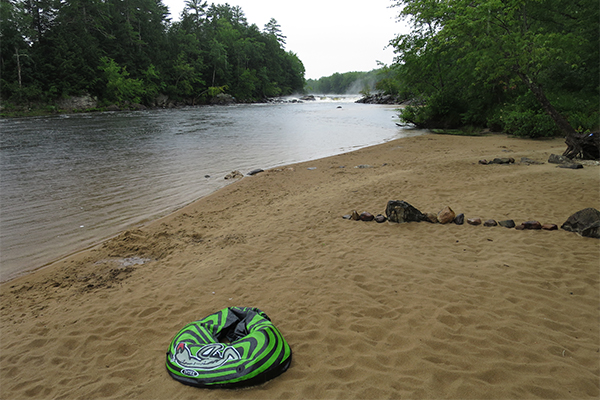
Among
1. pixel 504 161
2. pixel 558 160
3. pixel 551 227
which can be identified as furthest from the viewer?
pixel 504 161

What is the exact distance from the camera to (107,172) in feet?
36.9

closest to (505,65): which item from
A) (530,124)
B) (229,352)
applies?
(530,124)

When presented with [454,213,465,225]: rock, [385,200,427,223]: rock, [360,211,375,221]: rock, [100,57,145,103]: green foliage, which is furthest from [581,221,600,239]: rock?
[100,57,145,103]: green foliage

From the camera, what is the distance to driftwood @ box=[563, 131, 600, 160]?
9.14 m

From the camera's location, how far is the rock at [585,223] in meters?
4.71

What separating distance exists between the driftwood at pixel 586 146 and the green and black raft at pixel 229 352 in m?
10.4

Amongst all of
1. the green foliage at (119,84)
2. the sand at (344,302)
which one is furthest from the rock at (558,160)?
the green foliage at (119,84)

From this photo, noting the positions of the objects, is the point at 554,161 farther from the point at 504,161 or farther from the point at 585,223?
the point at 585,223

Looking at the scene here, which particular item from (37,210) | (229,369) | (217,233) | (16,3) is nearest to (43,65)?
(16,3)

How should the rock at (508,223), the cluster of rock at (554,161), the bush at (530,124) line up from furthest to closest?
the bush at (530,124) < the cluster of rock at (554,161) < the rock at (508,223)

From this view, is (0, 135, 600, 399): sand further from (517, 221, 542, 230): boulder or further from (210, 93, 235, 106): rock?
(210, 93, 235, 106): rock

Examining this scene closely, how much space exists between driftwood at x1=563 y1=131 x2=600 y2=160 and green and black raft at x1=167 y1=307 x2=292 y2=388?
10411mm

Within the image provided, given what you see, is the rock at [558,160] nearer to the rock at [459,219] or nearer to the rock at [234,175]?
the rock at [459,219]

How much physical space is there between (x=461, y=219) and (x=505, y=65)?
8382 millimetres
